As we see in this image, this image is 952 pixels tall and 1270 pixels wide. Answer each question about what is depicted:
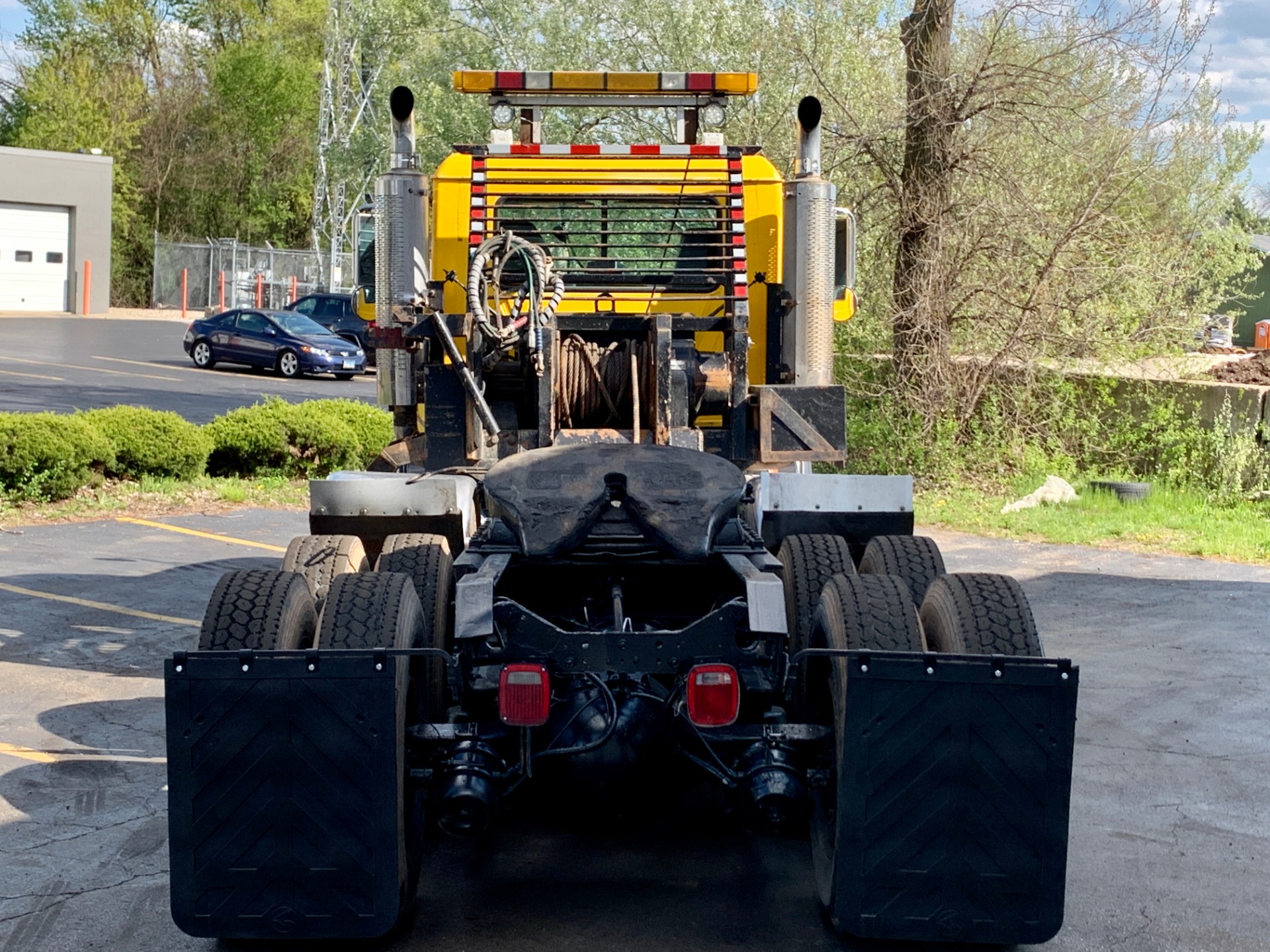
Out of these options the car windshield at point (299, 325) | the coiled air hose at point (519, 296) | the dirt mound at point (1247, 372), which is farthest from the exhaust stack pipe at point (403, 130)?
the car windshield at point (299, 325)

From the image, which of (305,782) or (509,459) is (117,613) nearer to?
(509,459)

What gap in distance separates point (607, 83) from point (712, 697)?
489 centimetres

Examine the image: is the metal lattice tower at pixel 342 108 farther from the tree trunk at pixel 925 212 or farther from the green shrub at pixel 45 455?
the green shrub at pixel 45 455

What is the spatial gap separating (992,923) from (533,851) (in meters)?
1.83

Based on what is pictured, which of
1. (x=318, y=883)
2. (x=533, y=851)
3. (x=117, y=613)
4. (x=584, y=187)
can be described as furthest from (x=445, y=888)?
(x=117, y=613)

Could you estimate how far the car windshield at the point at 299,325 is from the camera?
96.3 feet

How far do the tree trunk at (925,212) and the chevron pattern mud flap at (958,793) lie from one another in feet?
37.1

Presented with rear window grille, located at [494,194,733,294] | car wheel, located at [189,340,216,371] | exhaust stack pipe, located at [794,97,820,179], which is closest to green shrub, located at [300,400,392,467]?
rear window grille, located at [494,194,733,294]

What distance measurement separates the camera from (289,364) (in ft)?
95.0

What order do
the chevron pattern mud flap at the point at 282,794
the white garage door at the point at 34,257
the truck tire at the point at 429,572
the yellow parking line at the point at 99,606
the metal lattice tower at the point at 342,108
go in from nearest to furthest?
the chevron pattern mud flap at the point at 282,794, the truck tire at the point at 429,572, the yellow parking line at the point at 99,606, the metal lattice tower at the point at 342,108, the white garage door at the point at 34,257

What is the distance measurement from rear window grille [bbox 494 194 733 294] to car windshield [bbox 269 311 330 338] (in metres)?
22.2

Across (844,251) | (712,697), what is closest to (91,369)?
(844,251)

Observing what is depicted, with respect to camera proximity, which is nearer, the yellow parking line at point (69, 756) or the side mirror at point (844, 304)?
the yellow parking line at point (69, 756)

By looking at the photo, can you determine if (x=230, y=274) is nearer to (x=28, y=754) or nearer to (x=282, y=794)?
(x=28, y=754)
